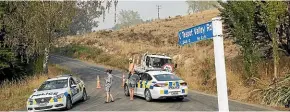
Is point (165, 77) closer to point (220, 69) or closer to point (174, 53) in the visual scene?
point (220, 69)

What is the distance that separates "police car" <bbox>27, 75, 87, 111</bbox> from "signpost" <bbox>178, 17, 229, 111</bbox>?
11.4 m

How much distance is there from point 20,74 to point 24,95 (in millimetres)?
9167

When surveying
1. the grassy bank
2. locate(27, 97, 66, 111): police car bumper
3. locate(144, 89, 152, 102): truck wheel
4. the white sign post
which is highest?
the grassy bank

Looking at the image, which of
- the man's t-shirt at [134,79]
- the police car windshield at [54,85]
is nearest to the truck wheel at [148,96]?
the man's t-shirt at [134,79]

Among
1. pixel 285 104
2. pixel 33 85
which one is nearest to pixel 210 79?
pixel 285 104

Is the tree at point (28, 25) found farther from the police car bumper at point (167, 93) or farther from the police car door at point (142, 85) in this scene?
the police car bumper at point (167, 93)

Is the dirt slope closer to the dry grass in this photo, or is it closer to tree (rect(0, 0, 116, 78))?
tree (rect(0, 0, 116, 78))

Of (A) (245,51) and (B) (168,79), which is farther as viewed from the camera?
(A) (245,51)

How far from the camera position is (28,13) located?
2869 cm

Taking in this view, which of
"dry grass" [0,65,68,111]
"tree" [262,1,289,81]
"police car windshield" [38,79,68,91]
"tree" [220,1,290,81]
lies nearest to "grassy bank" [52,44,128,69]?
"dry grass" [0,65,68,111]

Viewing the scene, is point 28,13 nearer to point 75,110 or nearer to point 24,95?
point 24,95

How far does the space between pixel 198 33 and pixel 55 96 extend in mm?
11724

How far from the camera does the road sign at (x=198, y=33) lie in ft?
21.0

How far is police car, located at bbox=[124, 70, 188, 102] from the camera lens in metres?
17.5
